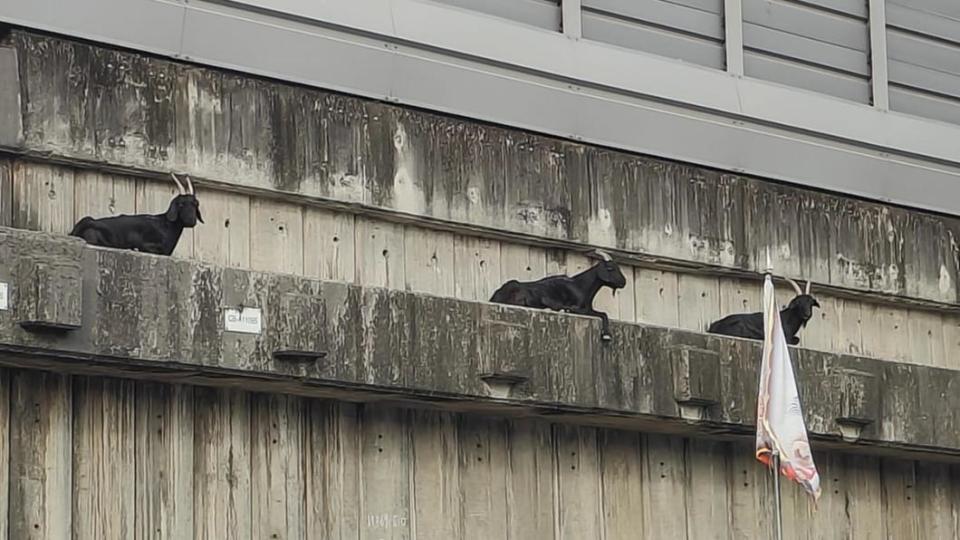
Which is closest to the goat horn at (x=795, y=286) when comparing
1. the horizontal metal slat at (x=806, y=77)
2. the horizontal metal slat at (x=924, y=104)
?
the horizontal metal slat at (x=806, y=77)

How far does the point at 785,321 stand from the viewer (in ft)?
45.8

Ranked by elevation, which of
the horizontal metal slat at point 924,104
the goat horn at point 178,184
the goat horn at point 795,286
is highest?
the horizontal metal slat at point 924,104

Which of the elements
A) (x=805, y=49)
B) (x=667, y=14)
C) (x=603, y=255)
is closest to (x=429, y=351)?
(x=603, y=255)

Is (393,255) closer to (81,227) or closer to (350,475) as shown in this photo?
(350,475)

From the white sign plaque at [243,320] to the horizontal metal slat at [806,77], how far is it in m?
4.95

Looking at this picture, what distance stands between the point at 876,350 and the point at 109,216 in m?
6.32

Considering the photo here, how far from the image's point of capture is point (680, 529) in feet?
43.9

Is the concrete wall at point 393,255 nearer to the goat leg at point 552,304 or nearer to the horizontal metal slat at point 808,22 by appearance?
the goat leg at point 552,304

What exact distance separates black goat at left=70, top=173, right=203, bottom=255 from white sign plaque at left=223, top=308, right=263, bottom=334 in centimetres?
47

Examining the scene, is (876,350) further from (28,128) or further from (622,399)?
(28,128)

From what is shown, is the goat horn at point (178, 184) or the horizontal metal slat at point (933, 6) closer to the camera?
the goat horn at point (178, 184)

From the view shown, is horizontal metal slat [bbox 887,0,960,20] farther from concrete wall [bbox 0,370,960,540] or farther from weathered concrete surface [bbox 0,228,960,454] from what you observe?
concrete wall [bbox 0,370,960,540]

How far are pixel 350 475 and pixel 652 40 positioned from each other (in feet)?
13.2

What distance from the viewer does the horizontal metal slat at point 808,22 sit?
14.7 m
